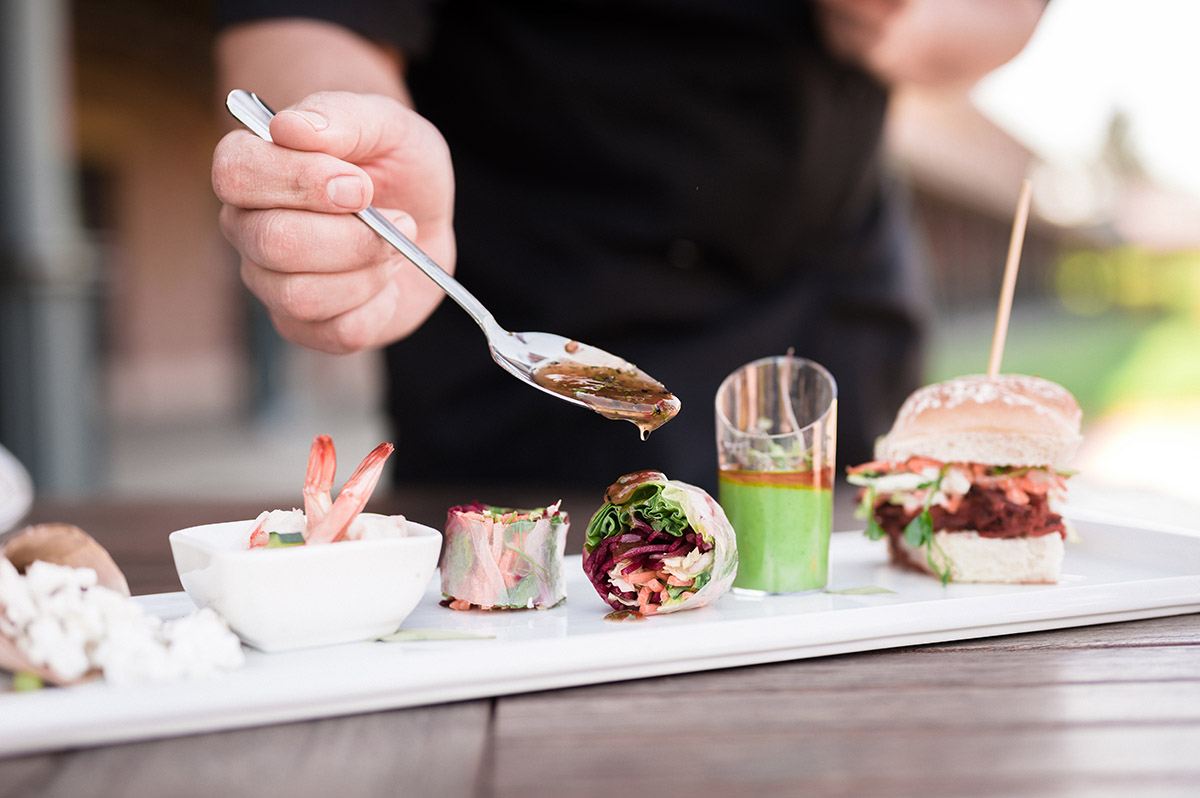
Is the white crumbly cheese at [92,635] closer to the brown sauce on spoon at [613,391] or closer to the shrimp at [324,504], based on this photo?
the shrimp at [324,504]

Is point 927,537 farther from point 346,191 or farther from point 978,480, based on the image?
point 346,191

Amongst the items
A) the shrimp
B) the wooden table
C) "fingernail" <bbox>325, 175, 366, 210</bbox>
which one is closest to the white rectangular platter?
the wooden table

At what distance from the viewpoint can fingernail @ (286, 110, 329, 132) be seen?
1134 mm

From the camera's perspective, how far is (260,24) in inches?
67.1

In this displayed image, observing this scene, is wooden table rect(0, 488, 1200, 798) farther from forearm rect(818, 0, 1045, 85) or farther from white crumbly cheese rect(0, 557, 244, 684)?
forearm rect(818, 0, 1045, 85)

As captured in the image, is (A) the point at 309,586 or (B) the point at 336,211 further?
(B) the point at 336,211

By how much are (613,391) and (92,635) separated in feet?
2.05

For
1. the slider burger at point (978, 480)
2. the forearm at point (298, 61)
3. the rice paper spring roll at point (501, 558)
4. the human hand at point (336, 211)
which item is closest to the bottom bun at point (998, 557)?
the slider burger at point (978, 480)

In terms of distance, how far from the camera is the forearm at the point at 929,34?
1979 millimetres

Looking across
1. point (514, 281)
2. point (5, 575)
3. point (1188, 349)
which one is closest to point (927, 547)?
point (5, 575)

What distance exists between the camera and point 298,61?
5.32ft

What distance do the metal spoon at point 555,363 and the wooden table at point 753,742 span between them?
1.20 feet

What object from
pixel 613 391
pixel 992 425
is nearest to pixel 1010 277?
pixel 992 425

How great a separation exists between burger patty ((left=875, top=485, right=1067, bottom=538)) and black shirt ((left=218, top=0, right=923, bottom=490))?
0.85 m
